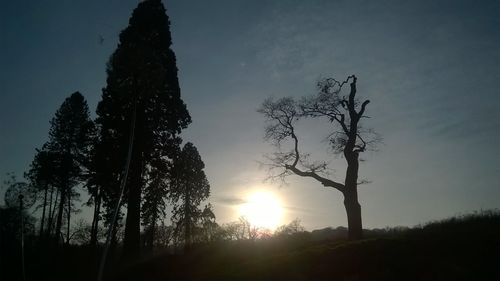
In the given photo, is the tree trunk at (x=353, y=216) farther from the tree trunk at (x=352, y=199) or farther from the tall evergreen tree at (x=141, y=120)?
the tall evergreen tree at (x=141, y=120)

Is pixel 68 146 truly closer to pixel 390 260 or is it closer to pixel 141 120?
pixel 141 120

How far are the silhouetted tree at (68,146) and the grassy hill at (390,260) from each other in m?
26.9

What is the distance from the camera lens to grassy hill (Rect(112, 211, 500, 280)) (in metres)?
14.2

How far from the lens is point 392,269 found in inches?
580

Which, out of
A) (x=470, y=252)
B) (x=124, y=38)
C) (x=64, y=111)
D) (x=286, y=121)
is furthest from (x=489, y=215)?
(x=64, y=111)

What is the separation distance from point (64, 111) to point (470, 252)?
44504 millimetres

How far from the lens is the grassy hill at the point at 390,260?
14.2 metres

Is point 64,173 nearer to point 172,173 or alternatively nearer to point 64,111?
point 64,111

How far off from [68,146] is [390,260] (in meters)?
40.8

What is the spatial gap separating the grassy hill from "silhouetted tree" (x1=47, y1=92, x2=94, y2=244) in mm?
26937

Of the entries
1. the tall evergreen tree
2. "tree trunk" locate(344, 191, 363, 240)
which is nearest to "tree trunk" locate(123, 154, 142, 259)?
the tall evergreen tree

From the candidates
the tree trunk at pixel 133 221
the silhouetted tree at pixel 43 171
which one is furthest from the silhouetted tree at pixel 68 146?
the tree trunk at pixel 133 221

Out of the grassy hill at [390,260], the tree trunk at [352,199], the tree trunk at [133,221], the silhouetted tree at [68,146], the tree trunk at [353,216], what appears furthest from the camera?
the silhouetted tree at [68,146]

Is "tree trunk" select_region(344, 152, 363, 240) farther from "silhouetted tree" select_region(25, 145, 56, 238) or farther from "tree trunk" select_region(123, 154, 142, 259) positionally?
"silhouetted tree" select_region(25, 145, 56, 238)
